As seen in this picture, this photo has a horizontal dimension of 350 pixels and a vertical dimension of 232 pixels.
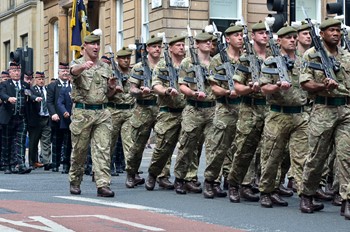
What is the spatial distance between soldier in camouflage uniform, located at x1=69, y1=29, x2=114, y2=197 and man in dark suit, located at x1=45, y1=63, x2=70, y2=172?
6.25 metres

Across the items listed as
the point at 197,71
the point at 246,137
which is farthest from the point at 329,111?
the point at 197,71

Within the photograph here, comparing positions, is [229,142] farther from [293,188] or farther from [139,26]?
[139,26]

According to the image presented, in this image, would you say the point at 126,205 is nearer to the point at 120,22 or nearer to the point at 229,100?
the point at 229,100

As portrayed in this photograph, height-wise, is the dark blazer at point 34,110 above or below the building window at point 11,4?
below

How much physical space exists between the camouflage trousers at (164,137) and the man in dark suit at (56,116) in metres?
5.48

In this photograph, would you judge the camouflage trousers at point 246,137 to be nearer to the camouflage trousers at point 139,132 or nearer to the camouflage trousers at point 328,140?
the camouflage trousers at point 328,140

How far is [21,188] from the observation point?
60.3ft

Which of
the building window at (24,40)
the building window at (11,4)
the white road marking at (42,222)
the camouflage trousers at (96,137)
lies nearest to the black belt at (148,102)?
the camouflage trousers at (96,137)

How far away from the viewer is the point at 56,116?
74.6 feet

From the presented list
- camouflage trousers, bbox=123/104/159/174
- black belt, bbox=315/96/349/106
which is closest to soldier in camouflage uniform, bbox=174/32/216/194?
camouflage trousers, bbox=123/104/159/174

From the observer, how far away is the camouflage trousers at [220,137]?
15.9 meters

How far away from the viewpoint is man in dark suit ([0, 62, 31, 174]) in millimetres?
23344

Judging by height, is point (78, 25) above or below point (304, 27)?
above

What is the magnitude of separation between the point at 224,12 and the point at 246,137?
2566cm
